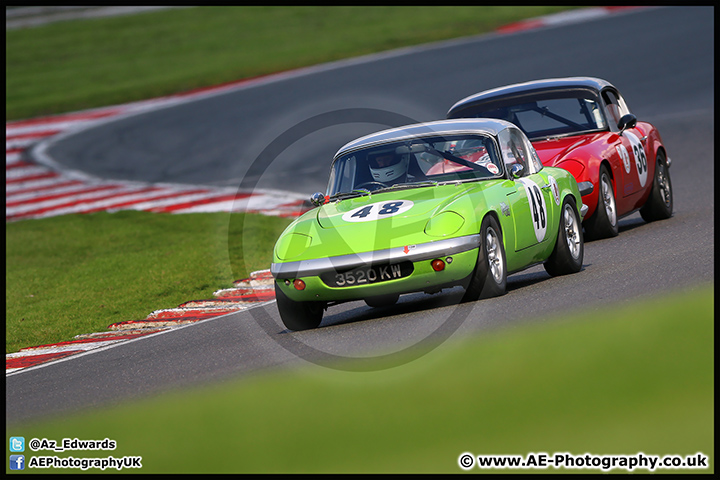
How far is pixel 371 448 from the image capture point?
358 cm

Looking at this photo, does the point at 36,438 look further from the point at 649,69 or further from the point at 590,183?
the point at 649,69

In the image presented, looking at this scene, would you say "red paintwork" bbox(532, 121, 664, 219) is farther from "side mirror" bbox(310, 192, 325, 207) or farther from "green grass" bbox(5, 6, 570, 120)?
"green grass" bbox(5, 6, 570, 120)

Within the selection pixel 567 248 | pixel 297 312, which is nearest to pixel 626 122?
pixel 567 248

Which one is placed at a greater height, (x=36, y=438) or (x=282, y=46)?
(x=282, y=46)

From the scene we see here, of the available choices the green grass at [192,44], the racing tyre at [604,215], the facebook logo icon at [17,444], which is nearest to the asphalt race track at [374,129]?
the racing tyre at [604,215]

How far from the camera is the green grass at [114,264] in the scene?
366 inches

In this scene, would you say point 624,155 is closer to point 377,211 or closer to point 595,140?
point 595,140

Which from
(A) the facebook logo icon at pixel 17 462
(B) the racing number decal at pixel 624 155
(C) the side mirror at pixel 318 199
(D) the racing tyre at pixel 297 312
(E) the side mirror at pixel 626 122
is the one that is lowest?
(A) the facebook logo icon at pixel 17 462

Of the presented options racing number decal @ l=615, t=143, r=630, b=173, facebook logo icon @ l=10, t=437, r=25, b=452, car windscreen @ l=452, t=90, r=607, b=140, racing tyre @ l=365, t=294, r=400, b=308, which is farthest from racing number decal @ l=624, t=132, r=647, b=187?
facebook logo icon @ l=10, t=437, r=25, b=452

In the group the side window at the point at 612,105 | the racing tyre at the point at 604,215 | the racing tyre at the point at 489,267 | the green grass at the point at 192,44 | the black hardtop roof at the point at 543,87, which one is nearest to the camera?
the racing tyre at the point at 489,267

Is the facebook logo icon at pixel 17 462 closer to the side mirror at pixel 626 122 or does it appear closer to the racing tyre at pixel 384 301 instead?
the racing tyre at pixel 384 301

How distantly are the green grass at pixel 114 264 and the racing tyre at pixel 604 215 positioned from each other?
355 centimetres
